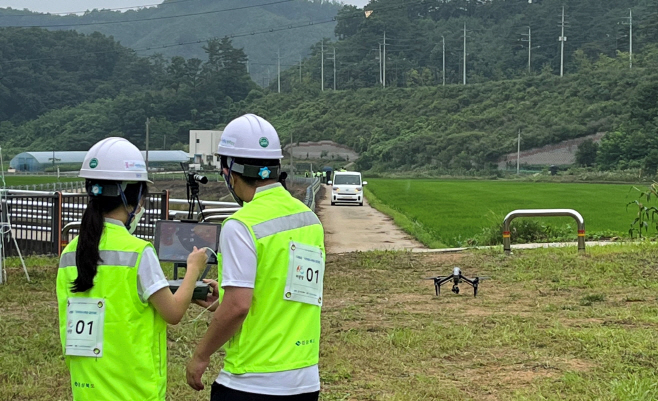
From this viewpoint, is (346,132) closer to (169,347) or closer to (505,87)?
(505,87)

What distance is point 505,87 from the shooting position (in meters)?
123

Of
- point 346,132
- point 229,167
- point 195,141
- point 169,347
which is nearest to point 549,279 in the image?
point 169,347

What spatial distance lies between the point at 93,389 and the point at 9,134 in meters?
131

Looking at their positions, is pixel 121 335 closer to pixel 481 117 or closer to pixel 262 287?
pixel 262 287

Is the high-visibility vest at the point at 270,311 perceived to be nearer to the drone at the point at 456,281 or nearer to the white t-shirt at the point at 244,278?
the white t-shirt at the point at 244,278

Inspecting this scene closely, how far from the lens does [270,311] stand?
3.93m

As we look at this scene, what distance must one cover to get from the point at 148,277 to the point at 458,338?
569 cm

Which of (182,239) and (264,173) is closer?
(264,173)

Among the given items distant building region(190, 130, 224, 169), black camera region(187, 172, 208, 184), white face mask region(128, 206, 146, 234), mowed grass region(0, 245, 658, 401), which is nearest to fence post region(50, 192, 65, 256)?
mowed grass region(0, 245, 658, 401)

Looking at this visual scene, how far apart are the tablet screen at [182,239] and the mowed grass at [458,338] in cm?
266

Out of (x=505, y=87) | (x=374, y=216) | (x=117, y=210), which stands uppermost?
(x=505, y=87)

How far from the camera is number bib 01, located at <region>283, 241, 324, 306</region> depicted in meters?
3.96

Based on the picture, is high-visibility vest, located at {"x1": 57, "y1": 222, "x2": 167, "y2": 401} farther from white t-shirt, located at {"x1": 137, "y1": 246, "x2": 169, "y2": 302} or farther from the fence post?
the fence post

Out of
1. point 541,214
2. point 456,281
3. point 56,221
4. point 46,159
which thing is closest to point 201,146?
point 46,159
